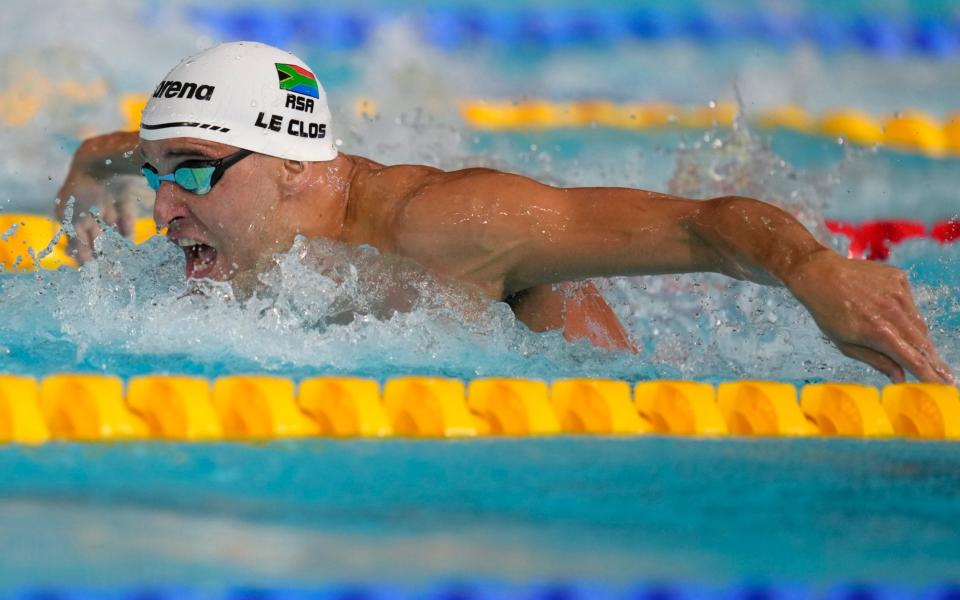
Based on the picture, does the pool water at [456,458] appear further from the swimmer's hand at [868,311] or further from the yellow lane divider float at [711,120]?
the yellow lane divider float at [711,120]

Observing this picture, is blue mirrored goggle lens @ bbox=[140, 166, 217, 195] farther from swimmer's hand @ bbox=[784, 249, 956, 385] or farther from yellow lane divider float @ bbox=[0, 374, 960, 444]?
swimmer's hand @ bbox=[784, 249, 956, 385]

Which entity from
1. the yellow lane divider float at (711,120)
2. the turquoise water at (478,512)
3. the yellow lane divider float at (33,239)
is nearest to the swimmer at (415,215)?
the turquoise water at (478,512)

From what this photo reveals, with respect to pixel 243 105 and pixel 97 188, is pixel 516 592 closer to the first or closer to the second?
pixel 243 105

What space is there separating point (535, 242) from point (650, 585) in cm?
99

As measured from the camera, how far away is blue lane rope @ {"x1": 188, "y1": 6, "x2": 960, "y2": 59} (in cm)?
639

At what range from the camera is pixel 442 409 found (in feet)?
6.93

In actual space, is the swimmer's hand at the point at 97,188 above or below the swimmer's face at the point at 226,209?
above

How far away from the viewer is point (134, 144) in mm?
3109

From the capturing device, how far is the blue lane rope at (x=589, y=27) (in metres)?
6.39

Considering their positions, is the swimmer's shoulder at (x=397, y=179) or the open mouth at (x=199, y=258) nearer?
the swimmer's shoulder at (x=397, y=179)

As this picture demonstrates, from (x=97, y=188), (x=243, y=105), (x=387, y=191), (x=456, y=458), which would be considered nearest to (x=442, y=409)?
(x=456, y=458)

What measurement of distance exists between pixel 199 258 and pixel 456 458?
0.96m

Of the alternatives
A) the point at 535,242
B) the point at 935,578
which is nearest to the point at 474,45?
the point at 535,242

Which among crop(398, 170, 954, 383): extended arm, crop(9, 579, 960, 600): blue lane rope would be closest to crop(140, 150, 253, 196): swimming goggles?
crop(398, 170, 954, 383): extended arm
